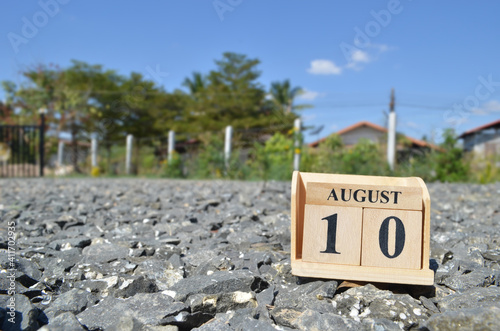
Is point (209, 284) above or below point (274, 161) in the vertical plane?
below

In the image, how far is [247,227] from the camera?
2.85 metres

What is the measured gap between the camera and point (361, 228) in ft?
5.76

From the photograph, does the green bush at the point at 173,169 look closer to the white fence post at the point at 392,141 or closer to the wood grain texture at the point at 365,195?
the white fence post at the point at 392,141

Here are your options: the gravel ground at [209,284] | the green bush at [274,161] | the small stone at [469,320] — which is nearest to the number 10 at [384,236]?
Result: the gravel ground at [209,284]

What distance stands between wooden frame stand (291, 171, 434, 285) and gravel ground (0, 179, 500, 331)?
93 millimetres

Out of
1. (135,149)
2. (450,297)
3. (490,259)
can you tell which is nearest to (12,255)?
(450,297)

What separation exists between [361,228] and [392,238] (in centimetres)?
14

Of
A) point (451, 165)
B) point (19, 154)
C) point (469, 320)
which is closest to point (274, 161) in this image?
point (451, 165)

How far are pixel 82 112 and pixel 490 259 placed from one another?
23.7 metres

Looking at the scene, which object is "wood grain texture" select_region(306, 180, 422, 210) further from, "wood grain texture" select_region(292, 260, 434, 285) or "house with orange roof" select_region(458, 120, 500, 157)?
"house with orange roof" select_region(458, 120, 500, 157)

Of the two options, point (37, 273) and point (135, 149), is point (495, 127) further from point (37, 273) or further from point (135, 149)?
point (37, 273)

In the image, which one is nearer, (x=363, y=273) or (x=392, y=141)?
(x=363, y=273)

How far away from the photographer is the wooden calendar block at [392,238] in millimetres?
1719

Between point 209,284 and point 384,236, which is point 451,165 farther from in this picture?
point 209,284
